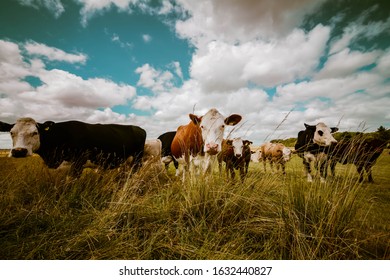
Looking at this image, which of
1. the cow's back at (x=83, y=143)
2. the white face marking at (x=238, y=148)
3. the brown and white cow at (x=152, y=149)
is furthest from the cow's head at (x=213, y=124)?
the brown and white cow at (x=152, y=149)

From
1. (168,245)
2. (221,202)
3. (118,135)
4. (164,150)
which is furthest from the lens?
(164,150)

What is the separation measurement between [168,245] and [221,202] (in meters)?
0.82

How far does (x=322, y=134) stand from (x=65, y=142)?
724 centimetres

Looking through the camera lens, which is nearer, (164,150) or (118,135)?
(118,135)

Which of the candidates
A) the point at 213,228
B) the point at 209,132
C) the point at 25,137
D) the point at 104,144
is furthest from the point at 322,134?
the point at 25,137

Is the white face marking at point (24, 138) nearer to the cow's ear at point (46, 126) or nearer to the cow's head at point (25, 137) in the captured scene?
the cow's head at point (25, 137)

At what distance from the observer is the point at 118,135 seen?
595 centimetres

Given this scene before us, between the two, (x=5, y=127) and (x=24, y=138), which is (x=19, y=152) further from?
(x=5, y=127)

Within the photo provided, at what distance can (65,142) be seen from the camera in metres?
4.59

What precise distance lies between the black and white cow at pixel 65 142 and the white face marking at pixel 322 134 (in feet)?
20.1

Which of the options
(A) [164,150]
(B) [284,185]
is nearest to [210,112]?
(B) [284,185]
